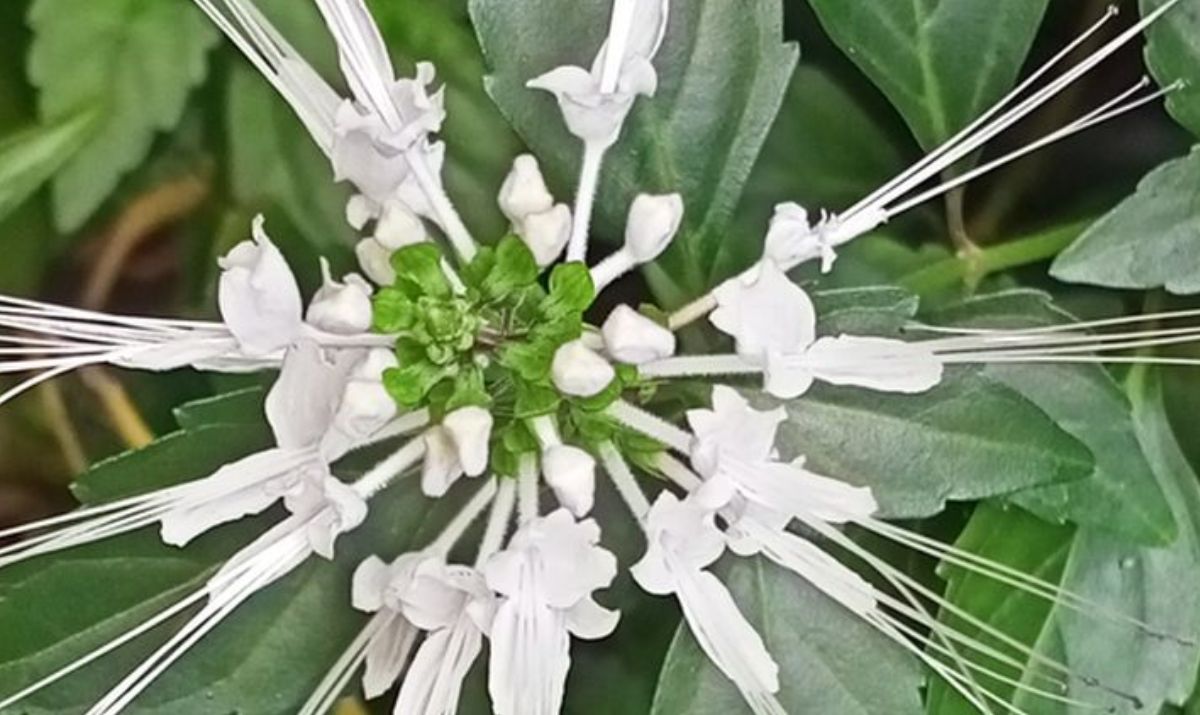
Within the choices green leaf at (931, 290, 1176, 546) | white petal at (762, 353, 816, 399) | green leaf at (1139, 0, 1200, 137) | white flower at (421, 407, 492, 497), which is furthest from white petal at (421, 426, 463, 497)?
green leaf at (1139, 0, 1200, 137)

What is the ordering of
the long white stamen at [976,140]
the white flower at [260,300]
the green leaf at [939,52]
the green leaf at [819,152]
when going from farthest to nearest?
the green leaf at [819,152], the green leaf at [939,52], the long white stamen at [976,140], the white flower at [260,300]

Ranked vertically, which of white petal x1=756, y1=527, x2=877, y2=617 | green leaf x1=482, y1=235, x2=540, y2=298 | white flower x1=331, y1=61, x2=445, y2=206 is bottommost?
white petal x1=756, y1=527, x2=877, y2=617

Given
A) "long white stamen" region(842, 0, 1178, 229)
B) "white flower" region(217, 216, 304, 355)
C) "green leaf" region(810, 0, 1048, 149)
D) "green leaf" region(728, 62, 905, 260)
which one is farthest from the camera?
"green leaf" region(728, 62, 905, 260)

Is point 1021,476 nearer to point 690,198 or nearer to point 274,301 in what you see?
point 690,198

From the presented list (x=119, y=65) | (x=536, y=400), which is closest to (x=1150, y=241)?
(x=536, y=400)

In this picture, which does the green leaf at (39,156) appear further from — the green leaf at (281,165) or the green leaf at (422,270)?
the green leaf at (422,270)

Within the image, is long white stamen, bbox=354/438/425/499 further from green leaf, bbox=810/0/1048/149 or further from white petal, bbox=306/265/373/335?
green leaf, bbox=810/0/1048/149

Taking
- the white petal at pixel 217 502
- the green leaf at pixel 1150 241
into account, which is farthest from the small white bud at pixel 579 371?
the green leaf at pixel 1150 241
